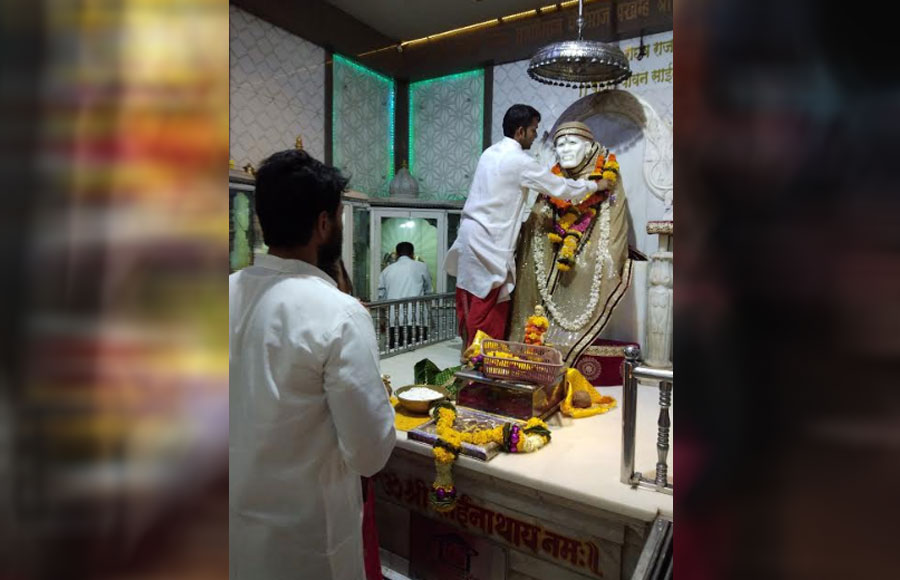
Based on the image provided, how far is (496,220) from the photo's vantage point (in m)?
3.79

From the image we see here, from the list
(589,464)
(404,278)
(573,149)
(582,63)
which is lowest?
(589,464)

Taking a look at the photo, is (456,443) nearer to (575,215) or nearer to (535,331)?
(535,331)

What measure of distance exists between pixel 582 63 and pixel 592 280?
4.65 feet

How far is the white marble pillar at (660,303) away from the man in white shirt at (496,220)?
0.56m

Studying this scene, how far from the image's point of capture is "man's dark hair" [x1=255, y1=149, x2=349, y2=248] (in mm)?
1331

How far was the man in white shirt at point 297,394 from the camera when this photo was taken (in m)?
1.27

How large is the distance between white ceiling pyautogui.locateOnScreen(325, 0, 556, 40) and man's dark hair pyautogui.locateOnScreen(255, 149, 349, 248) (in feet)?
14.0

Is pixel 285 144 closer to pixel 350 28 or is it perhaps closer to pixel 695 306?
pixel 350 28

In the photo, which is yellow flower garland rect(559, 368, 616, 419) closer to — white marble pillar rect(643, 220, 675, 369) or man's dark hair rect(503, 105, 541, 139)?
white marble pillar rect(643, 220, 675, 369)

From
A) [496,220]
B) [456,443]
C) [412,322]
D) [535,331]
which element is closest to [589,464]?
[456,443]

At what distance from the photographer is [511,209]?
379 cm

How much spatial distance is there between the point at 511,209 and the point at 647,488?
218 centimetres

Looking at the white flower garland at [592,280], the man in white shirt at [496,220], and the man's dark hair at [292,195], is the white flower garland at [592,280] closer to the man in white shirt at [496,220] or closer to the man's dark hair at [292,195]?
the man in white shirt at [496,220]

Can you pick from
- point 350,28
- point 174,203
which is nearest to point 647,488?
point 174,203
